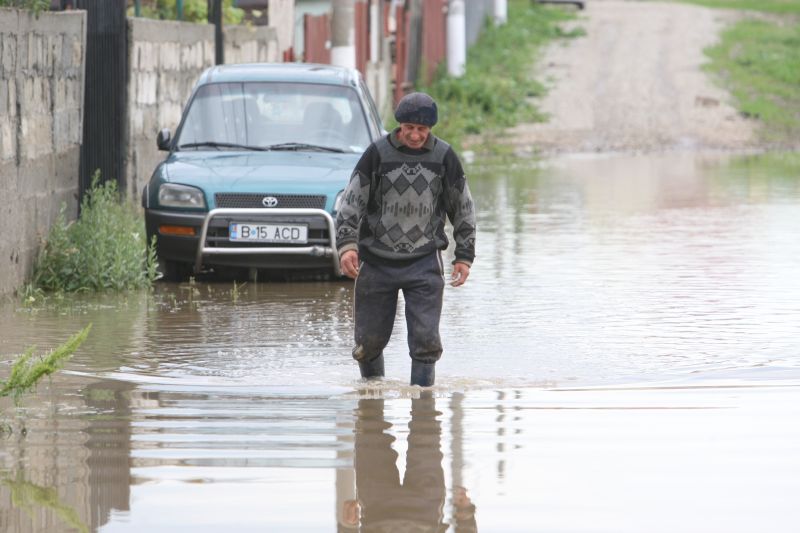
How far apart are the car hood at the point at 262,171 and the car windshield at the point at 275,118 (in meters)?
0.24

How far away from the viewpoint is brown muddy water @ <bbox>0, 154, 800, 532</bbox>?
6125mm

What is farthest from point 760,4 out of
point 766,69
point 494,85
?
point 494,85

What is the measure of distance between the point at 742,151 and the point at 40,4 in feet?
61.9

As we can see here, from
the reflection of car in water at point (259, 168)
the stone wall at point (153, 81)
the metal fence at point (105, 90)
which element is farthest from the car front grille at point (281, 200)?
the stone wall at point (153, 81)

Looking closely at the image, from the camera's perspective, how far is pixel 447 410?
8.05 meters

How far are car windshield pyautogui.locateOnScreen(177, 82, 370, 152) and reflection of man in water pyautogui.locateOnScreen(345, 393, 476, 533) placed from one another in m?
6.44

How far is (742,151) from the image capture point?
29.6 m

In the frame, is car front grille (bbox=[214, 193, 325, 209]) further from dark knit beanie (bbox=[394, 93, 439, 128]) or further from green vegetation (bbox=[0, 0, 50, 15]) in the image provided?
dark knit beanie (bbox=[394, 93, 439, 128])

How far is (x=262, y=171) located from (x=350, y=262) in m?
5.01

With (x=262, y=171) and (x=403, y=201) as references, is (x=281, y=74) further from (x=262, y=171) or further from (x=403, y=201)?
A: (x=403, y=201)

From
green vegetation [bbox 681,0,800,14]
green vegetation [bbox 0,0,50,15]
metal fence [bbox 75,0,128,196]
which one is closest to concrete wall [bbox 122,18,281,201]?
metal fence [bbox 75,0,128,196]

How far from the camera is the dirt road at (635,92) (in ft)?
101

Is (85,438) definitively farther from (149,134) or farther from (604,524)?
(149,134)

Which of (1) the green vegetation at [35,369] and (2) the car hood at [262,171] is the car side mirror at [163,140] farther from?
(1) the green vegetation at [35,369]
